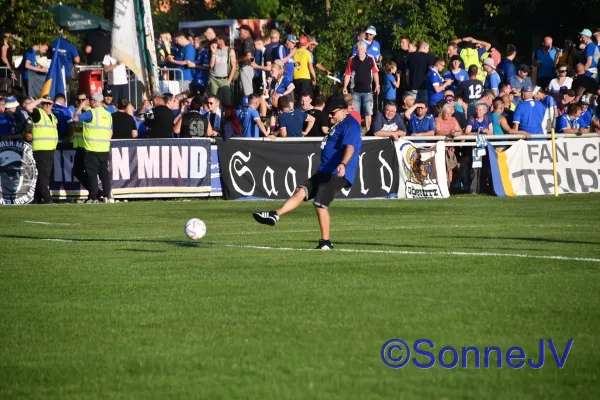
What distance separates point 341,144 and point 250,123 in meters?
11.4

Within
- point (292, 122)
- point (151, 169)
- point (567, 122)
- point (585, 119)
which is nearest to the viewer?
point (151, 169)

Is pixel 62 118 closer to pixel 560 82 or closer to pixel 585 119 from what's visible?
pixel 585 119

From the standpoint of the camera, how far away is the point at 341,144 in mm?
13273

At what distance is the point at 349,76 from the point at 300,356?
62.6 feet

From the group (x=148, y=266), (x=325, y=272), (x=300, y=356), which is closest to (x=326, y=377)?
(x=300, y=356)

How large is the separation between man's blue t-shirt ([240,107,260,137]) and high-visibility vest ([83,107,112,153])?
10.4 feet

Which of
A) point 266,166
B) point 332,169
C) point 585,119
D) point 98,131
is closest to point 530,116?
point 585,119

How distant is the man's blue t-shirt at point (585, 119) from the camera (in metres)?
25.4

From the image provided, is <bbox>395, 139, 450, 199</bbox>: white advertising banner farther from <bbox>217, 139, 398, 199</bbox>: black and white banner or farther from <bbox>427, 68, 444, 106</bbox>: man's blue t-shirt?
<bbox>427, 68, 444, 106</bbox>: man's blue t-shirt

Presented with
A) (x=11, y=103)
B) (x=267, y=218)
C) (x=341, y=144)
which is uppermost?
(x=11, y=103)

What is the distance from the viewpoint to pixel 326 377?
6445 mm

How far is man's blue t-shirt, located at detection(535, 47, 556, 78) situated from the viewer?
2891cm

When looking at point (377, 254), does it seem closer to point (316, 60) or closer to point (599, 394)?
point (599, 394)

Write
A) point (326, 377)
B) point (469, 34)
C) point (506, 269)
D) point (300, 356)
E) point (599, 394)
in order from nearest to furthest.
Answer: point (599, 394), point (326, 377), point (300, 356), point (506, 269), point (469, 34)
